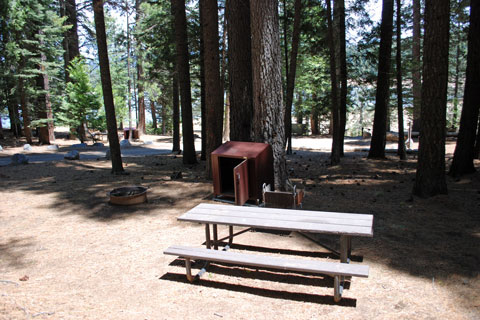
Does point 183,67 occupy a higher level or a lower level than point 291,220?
higher

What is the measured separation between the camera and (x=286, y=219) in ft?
12.5

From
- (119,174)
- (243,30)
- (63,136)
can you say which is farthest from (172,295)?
(63,136)

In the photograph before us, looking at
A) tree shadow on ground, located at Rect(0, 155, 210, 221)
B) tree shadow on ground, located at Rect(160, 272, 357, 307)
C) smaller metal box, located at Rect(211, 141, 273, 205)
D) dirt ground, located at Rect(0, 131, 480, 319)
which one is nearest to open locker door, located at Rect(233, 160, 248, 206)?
smaller metal box, located at Rect(211, 141, 273, 205)

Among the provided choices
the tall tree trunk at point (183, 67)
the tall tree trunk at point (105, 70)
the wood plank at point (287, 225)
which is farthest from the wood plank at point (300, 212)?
the tall tree trunk at point (183, 67)

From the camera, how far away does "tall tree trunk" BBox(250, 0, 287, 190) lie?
6.02 m

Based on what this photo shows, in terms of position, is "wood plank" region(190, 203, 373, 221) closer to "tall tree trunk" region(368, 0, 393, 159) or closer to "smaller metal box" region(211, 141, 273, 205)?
"smaller metal box" region(211, 141, 273, 205)

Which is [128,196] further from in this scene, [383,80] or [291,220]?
[383,80]

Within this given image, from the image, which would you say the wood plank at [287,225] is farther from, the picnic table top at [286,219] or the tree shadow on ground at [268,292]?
the tree shadow on ground at [268,292]

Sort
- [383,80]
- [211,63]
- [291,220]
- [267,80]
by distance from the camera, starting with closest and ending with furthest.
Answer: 1. [291,220]
2. [267,80]
3. [211,63]
4. [383,80]

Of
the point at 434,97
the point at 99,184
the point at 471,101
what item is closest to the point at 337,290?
the point at 434,97

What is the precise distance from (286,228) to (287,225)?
7 cm

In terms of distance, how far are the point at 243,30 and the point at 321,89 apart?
22.1 meters

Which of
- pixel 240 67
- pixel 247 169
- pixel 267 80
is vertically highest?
pixel 240 67

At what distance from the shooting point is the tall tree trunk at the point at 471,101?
313 inches
